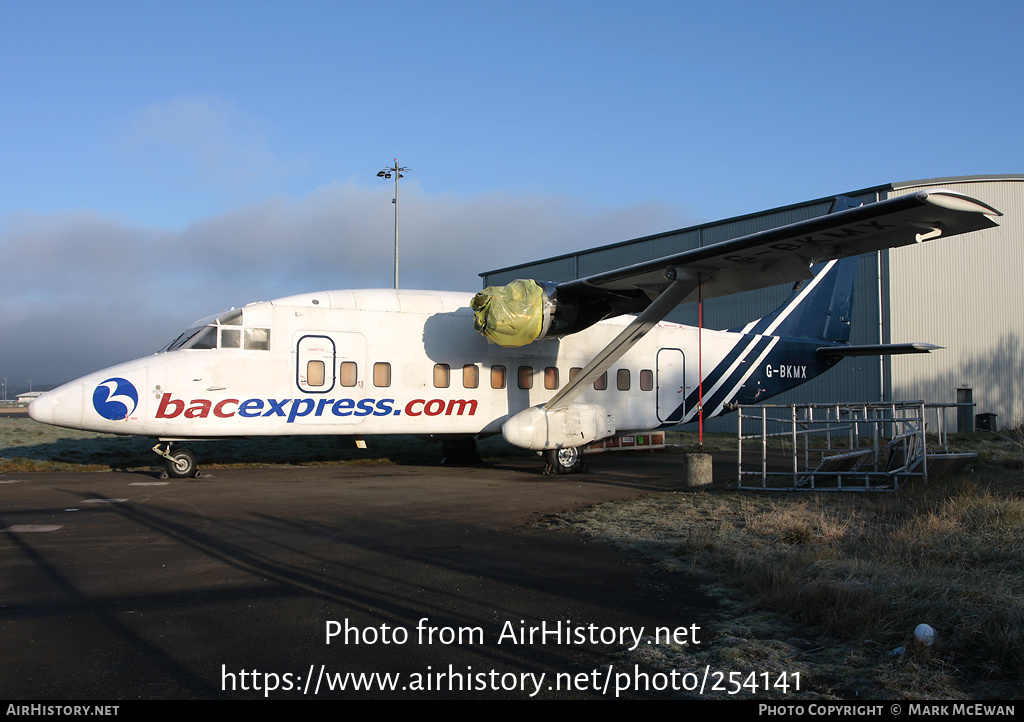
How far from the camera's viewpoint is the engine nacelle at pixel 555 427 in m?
14.4

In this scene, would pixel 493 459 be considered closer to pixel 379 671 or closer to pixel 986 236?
pixel 379 671

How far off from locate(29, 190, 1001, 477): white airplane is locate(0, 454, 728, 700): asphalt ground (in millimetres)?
3237

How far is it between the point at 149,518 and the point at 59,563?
7.85 feet

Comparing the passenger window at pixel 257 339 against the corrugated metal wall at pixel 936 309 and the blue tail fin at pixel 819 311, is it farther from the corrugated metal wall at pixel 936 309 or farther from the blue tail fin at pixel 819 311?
the corrugated metal wall at pixel 936 309

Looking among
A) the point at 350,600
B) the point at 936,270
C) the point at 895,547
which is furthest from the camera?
the point at 936,270

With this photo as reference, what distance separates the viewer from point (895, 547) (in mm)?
6535

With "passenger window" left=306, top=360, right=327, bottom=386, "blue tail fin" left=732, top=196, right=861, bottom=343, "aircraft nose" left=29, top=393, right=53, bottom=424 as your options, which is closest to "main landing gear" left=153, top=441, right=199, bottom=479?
"aircraft nose" left=29, top=393, right=53, bottom=424

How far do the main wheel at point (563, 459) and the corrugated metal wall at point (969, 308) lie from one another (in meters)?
17.2

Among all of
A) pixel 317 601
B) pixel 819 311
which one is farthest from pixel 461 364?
pixel 819 311

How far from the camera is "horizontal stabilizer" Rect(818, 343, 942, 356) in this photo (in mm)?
16062

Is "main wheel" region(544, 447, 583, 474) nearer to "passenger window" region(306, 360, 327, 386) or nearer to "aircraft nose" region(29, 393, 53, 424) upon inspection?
"passenger window" region(306, 360, 327, 386)

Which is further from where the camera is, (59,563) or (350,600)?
(59,563)

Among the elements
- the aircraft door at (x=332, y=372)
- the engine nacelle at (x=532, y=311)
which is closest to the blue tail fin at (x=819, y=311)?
the engine nacelle at (x=532, y=311)
